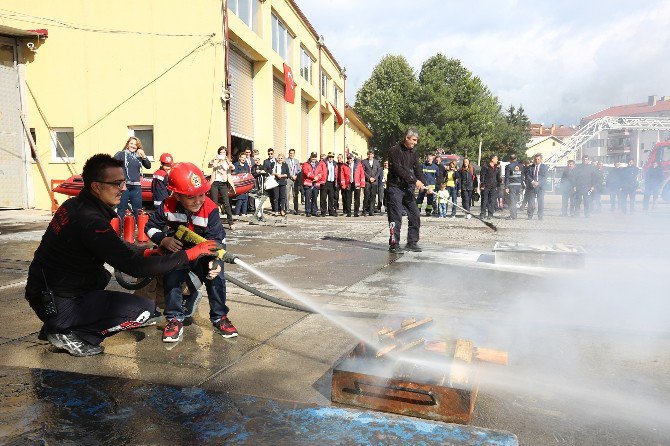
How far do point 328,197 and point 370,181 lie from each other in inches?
56.0

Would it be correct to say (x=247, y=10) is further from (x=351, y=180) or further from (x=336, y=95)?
(x=336, y=95)

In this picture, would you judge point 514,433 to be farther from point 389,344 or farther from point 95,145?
point 95,145

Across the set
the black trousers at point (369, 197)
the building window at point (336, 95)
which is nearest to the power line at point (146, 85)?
the black trousers at point (369, 197)

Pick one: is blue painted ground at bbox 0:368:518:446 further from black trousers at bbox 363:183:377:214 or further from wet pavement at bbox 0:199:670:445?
black trousers at bbox 363:183:377:214

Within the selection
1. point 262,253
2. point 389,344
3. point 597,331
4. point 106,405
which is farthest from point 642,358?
point 262,253

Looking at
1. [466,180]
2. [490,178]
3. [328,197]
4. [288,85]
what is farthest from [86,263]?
[288,85]

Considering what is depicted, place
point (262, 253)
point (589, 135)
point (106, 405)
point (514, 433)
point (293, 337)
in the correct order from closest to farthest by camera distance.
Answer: point (514, 433) < point (106, 405) < point (293, 337) < point (262, 253) < point (589, 135)

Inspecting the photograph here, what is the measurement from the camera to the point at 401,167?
784cm

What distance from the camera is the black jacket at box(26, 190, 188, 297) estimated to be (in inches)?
124

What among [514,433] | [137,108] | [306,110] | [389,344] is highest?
[306,110]

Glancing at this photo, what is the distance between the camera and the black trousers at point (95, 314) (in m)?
3.33

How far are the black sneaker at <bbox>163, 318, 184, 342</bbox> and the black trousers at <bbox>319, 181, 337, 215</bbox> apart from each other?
11973mm

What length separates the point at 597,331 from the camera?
3.93 meters

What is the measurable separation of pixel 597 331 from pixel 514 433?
193 cm
